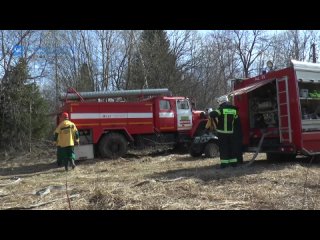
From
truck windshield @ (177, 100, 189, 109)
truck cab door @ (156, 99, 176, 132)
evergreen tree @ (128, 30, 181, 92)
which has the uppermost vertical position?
evergreen tree @ (128, 30, 181, 92)

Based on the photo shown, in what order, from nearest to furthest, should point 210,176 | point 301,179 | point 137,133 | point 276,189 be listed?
point 276,189 → point 301,179 → point 210,176 → point 137,133

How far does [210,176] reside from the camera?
9844 mm

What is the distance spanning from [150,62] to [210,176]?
25.1m

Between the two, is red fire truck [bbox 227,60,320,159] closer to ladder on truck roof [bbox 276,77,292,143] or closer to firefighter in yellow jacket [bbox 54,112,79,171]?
ladder on truck roof [bbox 276,77,292,143]

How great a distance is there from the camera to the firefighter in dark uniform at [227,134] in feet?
38.1

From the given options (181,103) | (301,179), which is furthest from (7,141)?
(301,179)

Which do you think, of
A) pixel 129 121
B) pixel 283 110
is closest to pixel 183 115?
pixel 129 121

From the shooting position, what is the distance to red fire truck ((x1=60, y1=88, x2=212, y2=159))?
17.0 metres

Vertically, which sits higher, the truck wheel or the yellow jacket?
the yellow jacket

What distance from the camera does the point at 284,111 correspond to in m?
11.8

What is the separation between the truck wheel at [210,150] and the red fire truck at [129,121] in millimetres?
3088

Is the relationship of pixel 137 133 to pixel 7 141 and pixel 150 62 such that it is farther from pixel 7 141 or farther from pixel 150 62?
pixel 150 62

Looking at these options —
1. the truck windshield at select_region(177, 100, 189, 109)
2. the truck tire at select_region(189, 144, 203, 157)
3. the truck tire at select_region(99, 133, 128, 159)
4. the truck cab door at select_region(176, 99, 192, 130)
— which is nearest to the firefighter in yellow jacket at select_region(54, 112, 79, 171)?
the truck tire at select_region(99, 133, 128, 159)

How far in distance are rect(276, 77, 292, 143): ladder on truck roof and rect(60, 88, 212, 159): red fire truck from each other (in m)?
7.31
